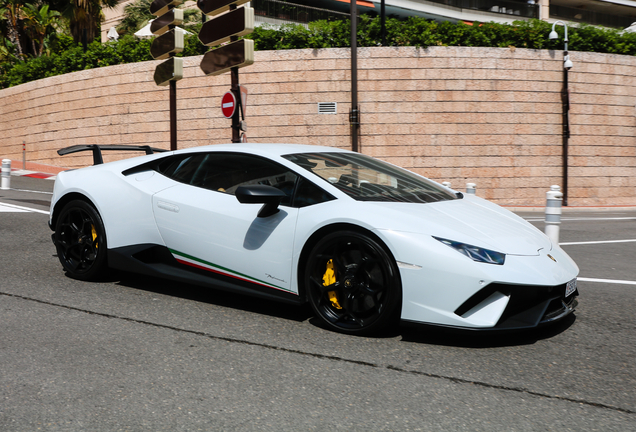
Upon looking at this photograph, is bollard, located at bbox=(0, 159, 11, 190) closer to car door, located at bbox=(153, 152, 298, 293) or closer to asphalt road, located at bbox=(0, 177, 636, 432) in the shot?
asphalt road, located at bbox=(0, 177, 636, 432)

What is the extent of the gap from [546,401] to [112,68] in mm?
20288

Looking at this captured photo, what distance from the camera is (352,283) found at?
11.9 ft

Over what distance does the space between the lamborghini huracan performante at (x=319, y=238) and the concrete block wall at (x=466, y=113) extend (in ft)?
42.5

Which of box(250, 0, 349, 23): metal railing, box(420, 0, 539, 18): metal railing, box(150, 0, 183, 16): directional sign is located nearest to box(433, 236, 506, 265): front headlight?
box(150, 0, 183, 16): directional sign

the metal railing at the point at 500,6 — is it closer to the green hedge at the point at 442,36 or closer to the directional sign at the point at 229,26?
the green hedge at the point at 442,36

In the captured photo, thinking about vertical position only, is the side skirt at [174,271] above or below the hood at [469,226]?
below

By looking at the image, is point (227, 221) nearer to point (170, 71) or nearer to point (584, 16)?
point (170, 71)

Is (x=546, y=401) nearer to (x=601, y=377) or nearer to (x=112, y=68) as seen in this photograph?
(x=601, y=377)

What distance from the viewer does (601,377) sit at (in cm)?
304

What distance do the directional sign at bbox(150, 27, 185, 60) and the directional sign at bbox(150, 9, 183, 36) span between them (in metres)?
0.23

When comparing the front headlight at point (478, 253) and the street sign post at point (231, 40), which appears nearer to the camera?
the front headlight at point (478, 253)

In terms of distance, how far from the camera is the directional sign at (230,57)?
10836 mm

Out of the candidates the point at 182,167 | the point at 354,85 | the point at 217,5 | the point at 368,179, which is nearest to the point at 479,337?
the point at 368,179

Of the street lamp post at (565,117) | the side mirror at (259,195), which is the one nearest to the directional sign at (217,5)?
the side mirror at (259,195)
